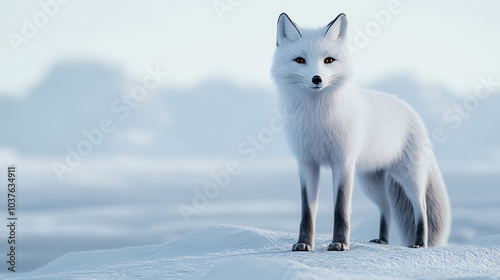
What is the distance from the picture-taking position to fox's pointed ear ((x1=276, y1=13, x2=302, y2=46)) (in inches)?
166

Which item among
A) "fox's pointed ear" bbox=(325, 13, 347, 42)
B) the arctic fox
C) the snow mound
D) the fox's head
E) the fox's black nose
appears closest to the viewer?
the snow mound

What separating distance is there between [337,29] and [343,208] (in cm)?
146

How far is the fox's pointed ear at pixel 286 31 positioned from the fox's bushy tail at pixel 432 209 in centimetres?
210

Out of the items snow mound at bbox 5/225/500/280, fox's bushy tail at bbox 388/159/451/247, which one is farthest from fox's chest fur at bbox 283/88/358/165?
fox's bushy tail at bbox 388/159/451/247

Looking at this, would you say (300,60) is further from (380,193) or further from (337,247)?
(380,193)

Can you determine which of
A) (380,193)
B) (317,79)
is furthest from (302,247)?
A: (380,193)

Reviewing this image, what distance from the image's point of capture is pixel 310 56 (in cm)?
405

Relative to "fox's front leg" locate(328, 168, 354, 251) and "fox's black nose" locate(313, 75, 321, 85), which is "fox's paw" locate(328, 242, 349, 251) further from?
"fox's black nose" locate(313, 75, 321, 85)

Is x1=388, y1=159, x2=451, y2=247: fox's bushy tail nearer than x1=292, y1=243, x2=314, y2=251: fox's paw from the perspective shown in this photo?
No

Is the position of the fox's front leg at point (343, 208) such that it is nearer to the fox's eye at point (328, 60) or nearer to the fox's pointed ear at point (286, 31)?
the fox's eye at point (328, 60)

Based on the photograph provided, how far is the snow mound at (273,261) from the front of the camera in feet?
9.49

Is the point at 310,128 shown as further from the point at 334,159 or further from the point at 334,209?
the point at 334,209

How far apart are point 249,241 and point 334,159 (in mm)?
1311

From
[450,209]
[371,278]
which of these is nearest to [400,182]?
[450,209]
